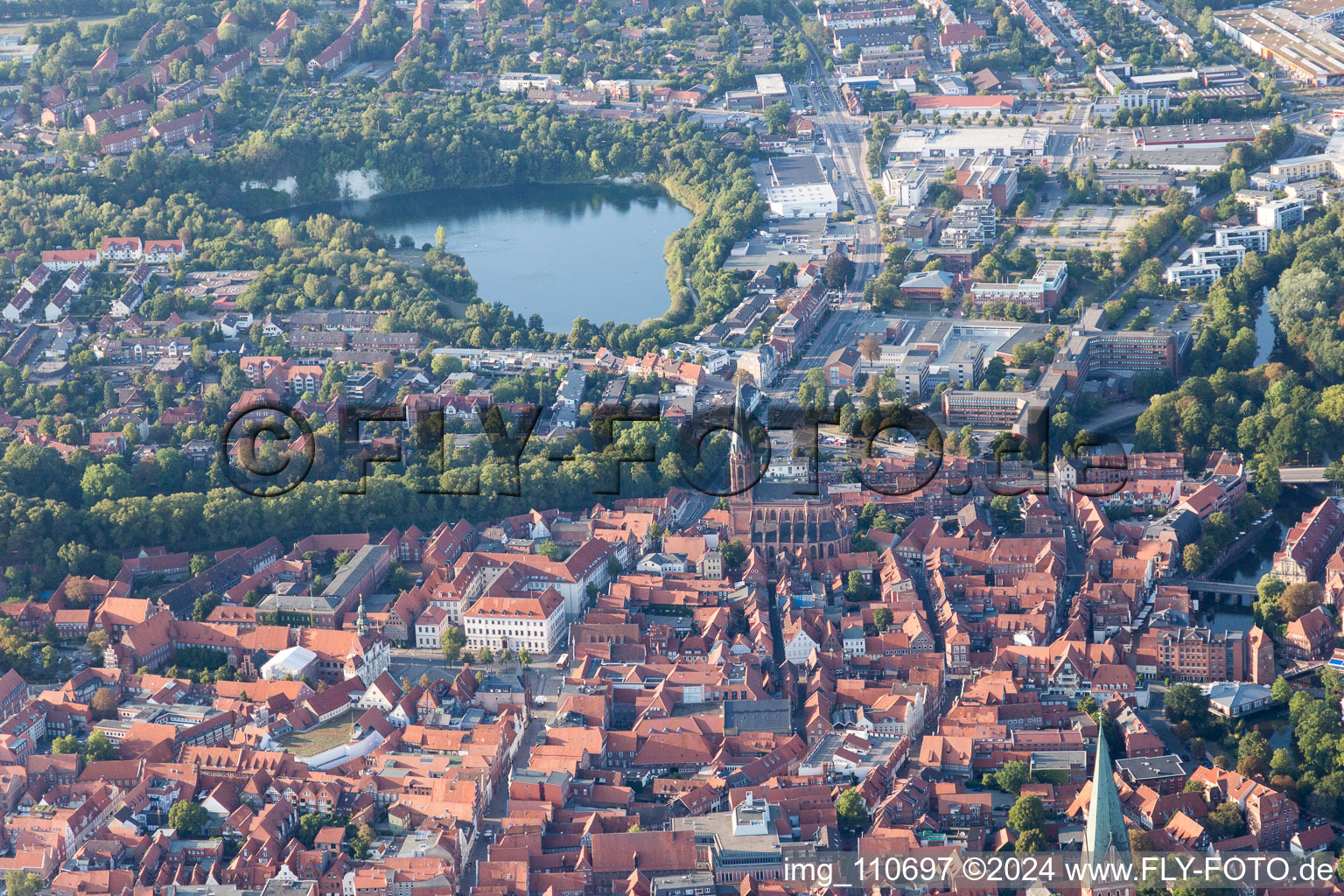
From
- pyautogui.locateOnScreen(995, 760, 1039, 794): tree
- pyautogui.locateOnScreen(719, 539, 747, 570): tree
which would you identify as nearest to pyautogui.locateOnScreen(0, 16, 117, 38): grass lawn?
pyautogui.locateOnScreen(719, 539, 747, 570): tree

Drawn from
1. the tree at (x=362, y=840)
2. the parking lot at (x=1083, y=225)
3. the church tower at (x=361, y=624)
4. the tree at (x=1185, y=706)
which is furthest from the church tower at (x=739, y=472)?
the parking lot at (x=1083, y=225)

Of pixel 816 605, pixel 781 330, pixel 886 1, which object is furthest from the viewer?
pixel 886 1

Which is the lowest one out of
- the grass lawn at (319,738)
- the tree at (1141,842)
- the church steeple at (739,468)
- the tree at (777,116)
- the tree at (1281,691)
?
the grass lawn at (319,738)

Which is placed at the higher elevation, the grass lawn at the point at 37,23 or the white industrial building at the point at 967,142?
the grass lawn at the point at 37,23

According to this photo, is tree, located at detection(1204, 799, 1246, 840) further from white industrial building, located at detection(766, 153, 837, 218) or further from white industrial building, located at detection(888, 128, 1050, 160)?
white industrial building, located at detection(888, 128, 1050, 160)

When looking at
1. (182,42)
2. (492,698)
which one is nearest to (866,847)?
(492,698)

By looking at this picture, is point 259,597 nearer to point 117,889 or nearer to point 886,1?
point 117,889

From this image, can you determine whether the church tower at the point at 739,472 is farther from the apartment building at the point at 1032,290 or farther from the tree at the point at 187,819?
the tree at the point at 187,819
